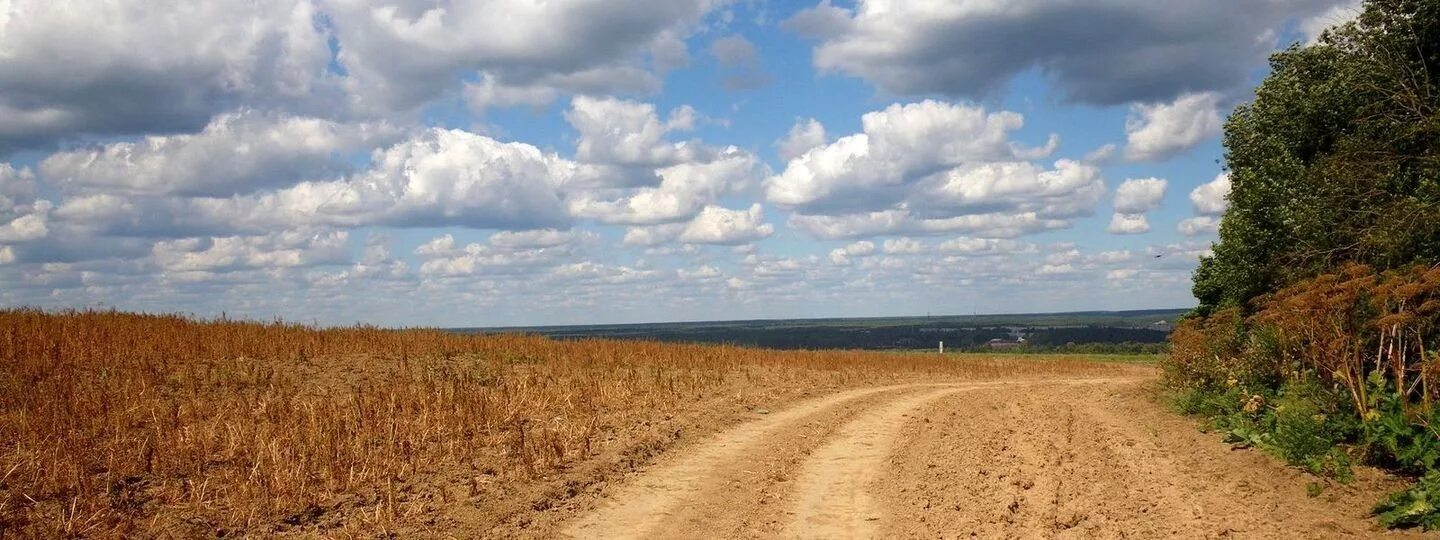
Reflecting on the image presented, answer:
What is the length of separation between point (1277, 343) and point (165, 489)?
1620 centimetres

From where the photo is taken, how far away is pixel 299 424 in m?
14.1

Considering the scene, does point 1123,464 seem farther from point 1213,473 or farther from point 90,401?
point 90,401

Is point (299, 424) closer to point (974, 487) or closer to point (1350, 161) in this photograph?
point (974, 487)

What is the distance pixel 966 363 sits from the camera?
4012 centimetres

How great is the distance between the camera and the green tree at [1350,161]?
12.9 meters

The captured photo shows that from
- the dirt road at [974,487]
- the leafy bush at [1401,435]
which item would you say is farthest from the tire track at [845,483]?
the leafy bush at [1401,435]

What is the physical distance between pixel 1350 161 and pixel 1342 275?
1897mm

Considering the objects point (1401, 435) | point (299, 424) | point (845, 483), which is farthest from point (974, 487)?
point (299, 424)

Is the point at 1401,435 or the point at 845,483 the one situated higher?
the point at 1401,435

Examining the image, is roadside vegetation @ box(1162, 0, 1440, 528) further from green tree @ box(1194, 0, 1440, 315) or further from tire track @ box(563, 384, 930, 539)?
tire track @ box(563, 384, 930, 539)

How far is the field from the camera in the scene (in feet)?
32.5

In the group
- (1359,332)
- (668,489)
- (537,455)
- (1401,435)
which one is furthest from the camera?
(537,455)

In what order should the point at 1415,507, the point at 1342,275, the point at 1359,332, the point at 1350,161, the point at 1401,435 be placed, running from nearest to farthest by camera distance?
the point at 1415,507 < the point at 1401,435 < the point at 1359,332 < the point at 1342,275 < the point at 1350,161

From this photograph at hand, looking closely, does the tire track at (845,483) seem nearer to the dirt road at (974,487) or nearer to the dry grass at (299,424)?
the dirt road at (974,487)
